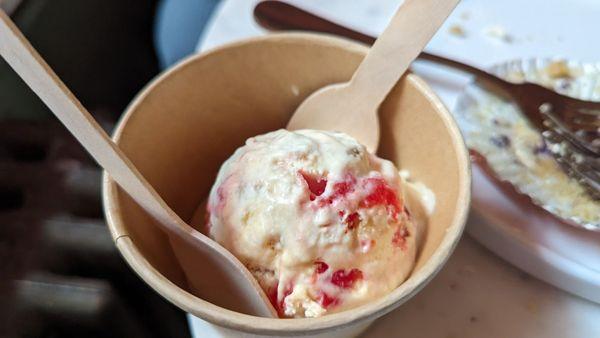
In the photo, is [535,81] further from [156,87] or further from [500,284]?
[156,87]

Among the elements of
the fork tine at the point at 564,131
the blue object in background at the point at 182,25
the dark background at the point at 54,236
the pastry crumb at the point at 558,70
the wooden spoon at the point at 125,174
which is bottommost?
the dark background at the point at 54,236

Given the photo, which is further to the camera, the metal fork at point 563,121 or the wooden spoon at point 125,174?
the metal fork at point 563,121

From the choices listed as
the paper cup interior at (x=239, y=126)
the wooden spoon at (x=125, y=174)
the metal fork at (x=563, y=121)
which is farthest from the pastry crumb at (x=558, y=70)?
the wooden spoon at (x=125, y=174)

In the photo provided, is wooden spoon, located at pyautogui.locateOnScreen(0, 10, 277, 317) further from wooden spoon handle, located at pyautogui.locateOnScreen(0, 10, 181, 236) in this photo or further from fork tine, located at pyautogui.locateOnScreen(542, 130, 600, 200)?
fork tine, located at pyautogui.locateOnScreen(542, 130, 600, 200)

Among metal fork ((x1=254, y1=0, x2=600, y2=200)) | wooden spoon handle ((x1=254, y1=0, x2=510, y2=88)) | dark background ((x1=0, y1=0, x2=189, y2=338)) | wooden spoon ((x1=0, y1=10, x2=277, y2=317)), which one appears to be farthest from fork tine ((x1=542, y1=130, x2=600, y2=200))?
dark background ((x1=0, y1=0, x2=189, y2=338))

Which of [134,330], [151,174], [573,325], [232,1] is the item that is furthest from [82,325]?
[573,325]

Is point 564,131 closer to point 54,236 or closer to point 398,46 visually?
point 398,46

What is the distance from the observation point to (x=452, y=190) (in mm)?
470

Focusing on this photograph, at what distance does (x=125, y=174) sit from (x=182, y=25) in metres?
0.60

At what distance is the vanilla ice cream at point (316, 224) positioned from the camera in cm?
45

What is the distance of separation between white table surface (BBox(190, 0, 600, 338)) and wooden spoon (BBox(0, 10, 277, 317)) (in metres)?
0.07

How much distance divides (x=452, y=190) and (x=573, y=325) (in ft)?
0.51

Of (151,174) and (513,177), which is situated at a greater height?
(513,177)

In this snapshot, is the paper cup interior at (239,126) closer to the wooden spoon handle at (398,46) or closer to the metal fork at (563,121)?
the wooden spoon handle at (398,46)
